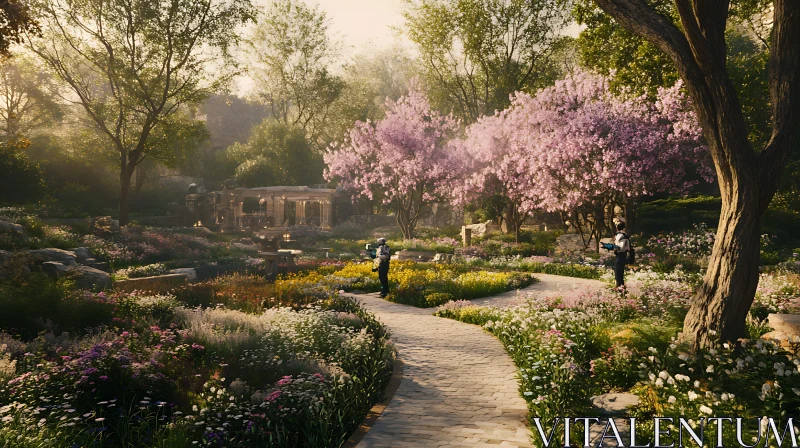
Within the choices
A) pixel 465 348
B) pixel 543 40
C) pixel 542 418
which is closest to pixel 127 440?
pixel 542 418

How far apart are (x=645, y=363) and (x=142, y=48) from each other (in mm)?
29603

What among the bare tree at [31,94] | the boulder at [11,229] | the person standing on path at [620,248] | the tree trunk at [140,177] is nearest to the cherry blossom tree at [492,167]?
the person standing on path at [620,248]

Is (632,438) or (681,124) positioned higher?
(681,124)

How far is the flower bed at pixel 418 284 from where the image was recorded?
49.8 feet

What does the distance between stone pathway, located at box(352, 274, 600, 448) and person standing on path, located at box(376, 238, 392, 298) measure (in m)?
3.58

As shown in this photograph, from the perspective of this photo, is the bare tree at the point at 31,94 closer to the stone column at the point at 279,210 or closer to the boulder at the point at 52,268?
the stone column at the point at 279,210

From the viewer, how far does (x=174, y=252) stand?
25.5 m

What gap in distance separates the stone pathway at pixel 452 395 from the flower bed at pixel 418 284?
3043 mm

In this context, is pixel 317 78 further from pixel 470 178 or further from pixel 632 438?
pixel 632 438

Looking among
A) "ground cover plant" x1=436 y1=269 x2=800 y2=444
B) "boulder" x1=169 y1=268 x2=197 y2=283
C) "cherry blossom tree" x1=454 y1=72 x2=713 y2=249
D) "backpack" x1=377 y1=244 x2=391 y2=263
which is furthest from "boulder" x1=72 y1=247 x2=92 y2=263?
"cherry blossom tree" x1=454 y1=72 x2=713 y2=249

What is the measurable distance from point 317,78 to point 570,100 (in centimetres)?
3024

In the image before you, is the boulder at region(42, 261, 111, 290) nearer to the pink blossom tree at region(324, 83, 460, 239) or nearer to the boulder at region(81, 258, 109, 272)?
the boulder at region(81, 258, 109, 272)

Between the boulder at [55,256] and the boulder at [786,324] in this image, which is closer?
the boulder at [786,324]

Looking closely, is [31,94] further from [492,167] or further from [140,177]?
[492,167]
